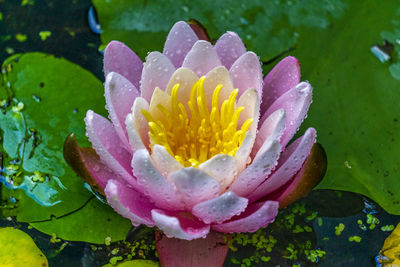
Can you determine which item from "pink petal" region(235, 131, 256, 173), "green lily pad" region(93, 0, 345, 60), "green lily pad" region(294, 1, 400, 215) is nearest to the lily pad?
"pink petal" region(235, 131, 256, 173)

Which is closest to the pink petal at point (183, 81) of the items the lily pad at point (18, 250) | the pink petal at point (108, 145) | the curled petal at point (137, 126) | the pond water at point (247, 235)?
the curled petal at point (137, 126)

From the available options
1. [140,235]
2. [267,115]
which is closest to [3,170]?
[140,235]

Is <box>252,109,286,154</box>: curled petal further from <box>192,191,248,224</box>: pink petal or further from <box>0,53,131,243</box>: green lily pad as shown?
<box>0,53,131,243</box>: green lily pad

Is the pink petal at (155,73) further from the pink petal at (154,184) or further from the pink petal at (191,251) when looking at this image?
the pink petal at (191,251)

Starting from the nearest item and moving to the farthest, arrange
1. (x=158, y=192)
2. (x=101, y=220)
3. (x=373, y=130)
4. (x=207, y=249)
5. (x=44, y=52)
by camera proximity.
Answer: (x=158, y=192) → (x=207, y=249) → (x=101, y=220) → (x=373, y=130) → (x=44, y=52)

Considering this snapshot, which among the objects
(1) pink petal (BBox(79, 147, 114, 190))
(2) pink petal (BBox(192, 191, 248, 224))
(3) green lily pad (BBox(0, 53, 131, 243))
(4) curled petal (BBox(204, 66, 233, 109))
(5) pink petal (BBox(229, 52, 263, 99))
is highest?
(5) pink petal (BBox(229, 52, 263, 99))

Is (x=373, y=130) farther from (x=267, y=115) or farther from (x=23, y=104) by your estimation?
(x=23, y=104)
